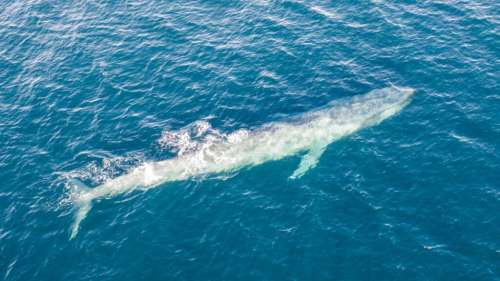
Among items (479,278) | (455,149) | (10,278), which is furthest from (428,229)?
(10,278)

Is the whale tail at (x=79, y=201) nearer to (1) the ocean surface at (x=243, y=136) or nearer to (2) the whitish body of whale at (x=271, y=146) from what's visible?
(2) the whitish body of whale at (x=271, y=146)

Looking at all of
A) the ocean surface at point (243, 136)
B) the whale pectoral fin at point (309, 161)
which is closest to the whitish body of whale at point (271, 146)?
the whale pectoral fin at point (309, 161)

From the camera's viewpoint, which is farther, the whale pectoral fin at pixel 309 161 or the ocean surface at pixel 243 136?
the whale pectoral fin at pixel 309 161

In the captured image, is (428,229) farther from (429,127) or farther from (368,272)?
(429,127)

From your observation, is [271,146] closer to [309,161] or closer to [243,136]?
[243,136]

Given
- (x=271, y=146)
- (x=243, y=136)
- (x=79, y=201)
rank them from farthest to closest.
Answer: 1. (x=243, y=136)
2. (x=271, y=146)
3. (x=79, y=201)

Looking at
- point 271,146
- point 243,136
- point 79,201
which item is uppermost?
point 243,136

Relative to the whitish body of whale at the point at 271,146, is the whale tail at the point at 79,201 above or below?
below

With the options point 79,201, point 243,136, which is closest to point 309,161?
point 243,136

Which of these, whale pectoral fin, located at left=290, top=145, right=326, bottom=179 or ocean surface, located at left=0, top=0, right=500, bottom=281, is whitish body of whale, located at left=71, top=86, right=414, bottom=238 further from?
ocean surface, located at left=0, top=0, right=500, bottom=281
